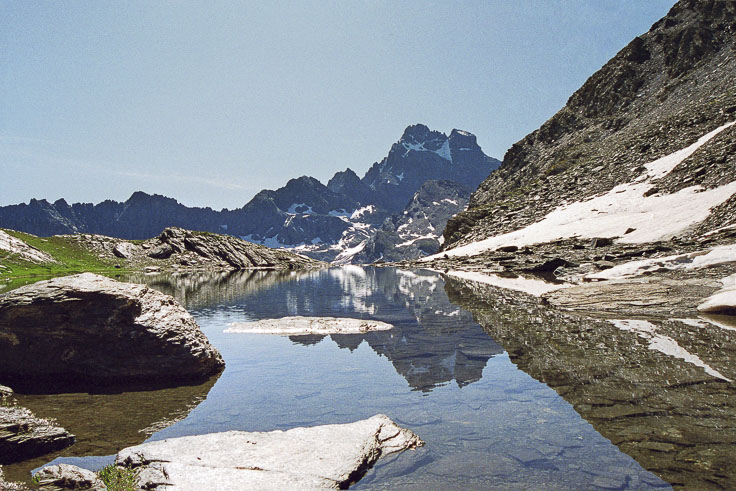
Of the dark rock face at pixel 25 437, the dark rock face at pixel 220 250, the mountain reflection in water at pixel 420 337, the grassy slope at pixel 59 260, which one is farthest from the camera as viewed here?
the dark rock face at pixel 220 250

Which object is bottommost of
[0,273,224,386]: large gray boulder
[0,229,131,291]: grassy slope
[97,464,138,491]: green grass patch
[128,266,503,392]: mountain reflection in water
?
[128,266,503,392]: mountain reflection in water

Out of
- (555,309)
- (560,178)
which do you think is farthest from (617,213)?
(555,309)

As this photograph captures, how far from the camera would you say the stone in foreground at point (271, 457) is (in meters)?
6.62

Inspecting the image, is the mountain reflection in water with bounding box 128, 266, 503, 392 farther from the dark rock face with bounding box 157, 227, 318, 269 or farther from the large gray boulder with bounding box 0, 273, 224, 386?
the dark rock face with bounding box 157, 227, 318, 269

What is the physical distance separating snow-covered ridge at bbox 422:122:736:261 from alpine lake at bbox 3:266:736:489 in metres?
33.1

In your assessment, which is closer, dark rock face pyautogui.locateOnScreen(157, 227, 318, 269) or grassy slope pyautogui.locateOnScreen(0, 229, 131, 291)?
grassy slope pyautogui.locateOnScreen(0, 229, 131, 291)

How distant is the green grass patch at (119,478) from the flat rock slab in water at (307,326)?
1502 cm

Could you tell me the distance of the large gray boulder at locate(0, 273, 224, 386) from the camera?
13148mm

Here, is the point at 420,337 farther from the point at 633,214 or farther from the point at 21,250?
the point at 21,250

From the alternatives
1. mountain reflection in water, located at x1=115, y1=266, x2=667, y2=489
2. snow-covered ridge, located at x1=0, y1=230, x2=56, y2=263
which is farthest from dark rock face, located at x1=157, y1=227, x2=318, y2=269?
mountain reflection in water, located at x1=115, y1=266, x2=667, y2=489

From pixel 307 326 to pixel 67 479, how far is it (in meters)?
16.9

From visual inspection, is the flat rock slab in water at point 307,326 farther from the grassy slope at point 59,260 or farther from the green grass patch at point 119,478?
the grassy slope at point 59,260

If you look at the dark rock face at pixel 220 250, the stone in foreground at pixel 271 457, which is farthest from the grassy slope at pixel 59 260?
the stone in foreground at pixel 271 457

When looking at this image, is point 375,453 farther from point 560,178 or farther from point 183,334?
point 560,178
